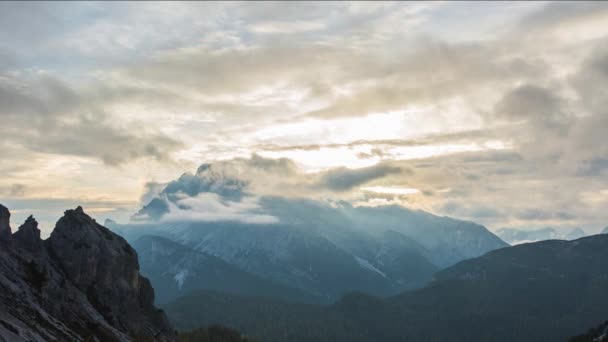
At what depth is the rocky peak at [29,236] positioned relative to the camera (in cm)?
18175

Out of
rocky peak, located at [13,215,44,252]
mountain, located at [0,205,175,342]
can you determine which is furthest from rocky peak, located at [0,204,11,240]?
rocky peak, located at [13,215,44,252]

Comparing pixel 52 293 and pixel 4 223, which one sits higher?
pixel 4 223

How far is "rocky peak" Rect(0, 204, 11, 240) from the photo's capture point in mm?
163875

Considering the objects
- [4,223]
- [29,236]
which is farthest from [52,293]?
[29,236]

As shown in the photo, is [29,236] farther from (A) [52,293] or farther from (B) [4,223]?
(A) [52,293]

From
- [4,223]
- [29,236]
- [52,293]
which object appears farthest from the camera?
[29,236]

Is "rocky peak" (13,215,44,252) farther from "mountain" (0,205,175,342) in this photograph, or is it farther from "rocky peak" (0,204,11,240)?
"rocky peak" (0,204,11,240)

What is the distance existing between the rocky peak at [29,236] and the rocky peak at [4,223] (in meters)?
14.2

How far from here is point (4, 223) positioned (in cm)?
16462

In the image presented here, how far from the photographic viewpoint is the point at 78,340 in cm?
14188

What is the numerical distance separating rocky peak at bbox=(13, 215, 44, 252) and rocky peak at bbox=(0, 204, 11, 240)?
14.2 m

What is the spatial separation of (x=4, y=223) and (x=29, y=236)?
2064 centimetres

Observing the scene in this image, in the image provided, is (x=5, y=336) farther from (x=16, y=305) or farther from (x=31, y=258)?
(x=31, y=258)

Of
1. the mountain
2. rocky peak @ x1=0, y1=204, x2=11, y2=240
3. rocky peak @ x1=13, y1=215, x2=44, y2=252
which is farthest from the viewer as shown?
rocky peak @ x1=13, y1=215, x2=44, y2=252
